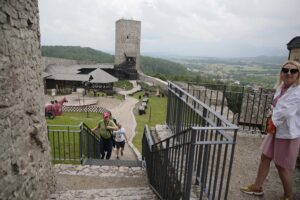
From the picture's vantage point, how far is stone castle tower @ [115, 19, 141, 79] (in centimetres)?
3741

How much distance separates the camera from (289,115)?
280 centimetres

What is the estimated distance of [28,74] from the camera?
3678 millimetres

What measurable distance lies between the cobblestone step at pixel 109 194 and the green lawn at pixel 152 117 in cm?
596

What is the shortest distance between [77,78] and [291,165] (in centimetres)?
2680

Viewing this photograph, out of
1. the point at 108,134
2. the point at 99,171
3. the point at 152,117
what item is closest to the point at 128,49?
the point at 152,117

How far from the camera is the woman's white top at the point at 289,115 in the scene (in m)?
2.79

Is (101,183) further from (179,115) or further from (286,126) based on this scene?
(286,126)

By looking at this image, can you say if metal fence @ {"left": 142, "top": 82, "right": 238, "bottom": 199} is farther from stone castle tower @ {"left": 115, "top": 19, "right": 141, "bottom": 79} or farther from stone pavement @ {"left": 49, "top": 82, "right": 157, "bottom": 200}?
stone castle tower @ {"left": 115, "top": 19, "right": 141, "bottom": 79}

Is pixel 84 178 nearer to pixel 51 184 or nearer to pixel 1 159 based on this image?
pixel 51 184

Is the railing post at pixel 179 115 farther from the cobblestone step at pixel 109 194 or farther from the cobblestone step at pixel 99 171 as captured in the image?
the cobblestone step at pixel 99 171

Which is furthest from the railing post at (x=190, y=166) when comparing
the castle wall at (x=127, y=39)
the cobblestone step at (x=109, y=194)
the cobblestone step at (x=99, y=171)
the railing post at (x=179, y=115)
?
the castle wall at (x=127, y=39)

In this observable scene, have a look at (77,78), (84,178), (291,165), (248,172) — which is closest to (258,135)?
(248,172)

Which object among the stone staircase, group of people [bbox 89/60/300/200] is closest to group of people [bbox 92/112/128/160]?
the stone staircase

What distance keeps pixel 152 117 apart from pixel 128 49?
21859mm
